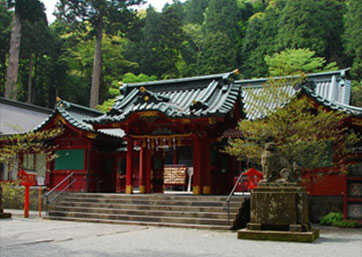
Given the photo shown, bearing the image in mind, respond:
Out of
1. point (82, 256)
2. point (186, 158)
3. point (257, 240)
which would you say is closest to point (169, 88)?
point (186, 158)

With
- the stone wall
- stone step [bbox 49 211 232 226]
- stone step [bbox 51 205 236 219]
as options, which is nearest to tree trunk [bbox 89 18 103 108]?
stone step [bbox 51 205 236 219]

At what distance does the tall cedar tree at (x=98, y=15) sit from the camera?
36625mm

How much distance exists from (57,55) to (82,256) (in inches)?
1452

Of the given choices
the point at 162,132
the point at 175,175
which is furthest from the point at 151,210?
the point at 175,175

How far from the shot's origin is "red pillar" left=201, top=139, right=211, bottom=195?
1526cm

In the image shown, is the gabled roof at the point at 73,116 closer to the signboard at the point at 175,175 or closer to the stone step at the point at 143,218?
the signboard at the point at 175,175

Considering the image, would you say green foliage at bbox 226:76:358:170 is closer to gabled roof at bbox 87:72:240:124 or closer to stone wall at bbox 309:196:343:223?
stone wall at bbox 309:196:343:223

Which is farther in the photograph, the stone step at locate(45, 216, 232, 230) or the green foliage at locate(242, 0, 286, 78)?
the green foliage at locate(242, 0, 286, 78)

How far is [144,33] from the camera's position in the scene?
44531 mm

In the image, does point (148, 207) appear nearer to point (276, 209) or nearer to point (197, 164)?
point (197, 164)

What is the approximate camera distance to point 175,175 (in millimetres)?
21141

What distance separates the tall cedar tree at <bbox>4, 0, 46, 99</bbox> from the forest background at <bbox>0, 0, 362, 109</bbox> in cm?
11

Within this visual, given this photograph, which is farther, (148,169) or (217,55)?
(217,55)

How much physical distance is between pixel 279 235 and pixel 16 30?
33.5 meters
